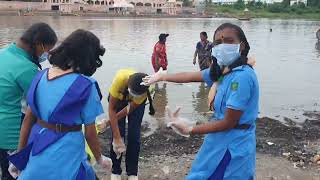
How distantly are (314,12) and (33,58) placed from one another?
112m

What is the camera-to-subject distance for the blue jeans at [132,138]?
5254 mm

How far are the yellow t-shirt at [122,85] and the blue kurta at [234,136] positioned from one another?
1.59m

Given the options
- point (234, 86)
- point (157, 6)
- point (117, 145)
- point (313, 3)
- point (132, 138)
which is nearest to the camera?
point (234, 86)

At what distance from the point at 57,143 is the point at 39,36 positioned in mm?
1042

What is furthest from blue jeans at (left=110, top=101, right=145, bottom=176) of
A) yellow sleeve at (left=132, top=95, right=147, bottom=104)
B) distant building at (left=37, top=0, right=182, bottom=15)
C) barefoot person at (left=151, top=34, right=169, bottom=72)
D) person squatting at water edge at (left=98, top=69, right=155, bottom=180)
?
distant building at (left=37, top=0, right=182, bottom=15)

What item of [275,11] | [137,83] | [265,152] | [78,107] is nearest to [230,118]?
[78,107]

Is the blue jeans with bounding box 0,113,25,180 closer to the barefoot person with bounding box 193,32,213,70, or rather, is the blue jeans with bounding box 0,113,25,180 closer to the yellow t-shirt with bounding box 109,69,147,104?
the yellow t-shirt with bounding box 109,69,147,104

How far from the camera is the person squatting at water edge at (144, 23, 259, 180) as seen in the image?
3.32 meters

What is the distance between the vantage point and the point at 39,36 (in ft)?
12.4

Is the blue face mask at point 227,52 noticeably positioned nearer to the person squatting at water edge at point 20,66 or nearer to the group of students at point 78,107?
the group of students at point 78,107

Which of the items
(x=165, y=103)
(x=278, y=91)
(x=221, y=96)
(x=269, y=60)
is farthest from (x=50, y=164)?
(x=269, y=60)

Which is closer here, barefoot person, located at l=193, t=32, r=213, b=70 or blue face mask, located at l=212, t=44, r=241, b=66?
blue face mask, located at l=212, t=44, r=241, b=66

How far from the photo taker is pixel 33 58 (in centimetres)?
387

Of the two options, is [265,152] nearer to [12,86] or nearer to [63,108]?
[12,86]
